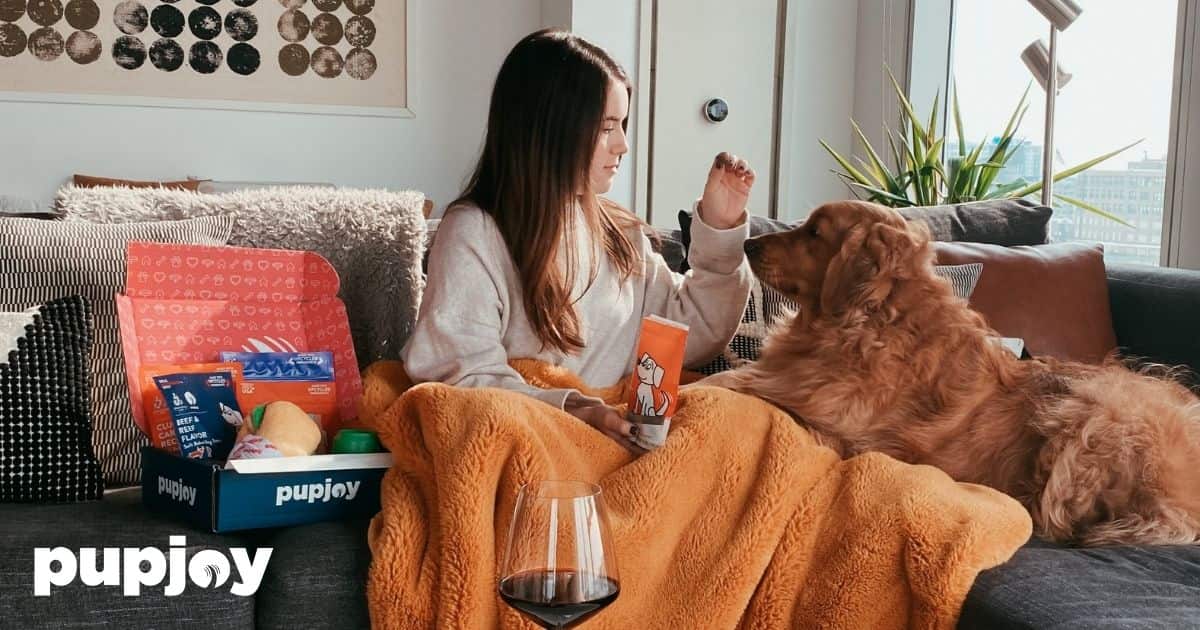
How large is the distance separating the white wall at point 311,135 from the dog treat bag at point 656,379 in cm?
341

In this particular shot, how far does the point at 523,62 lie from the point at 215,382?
754mm

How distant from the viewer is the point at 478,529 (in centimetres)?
136

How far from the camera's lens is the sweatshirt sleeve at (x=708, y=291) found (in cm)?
205

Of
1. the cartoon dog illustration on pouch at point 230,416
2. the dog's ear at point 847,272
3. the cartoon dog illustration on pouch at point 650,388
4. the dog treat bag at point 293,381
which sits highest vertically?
the dog's ear at point 847,272

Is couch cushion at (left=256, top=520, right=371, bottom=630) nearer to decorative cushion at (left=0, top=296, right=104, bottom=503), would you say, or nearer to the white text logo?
the white text logo


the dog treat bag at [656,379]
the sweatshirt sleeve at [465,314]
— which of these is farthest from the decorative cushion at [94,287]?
the dog treat bag at [656,379]

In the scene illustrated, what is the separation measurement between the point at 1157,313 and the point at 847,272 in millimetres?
1002

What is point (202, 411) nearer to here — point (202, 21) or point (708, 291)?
point (708, 291)

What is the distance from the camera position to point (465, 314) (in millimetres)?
1828

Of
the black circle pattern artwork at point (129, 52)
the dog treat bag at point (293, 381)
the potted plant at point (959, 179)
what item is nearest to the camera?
the dog treat bag at point (293, 381)

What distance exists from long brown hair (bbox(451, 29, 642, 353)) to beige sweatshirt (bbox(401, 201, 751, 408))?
4 centimetres

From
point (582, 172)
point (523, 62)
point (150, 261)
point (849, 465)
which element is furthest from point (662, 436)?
point (150, 261)

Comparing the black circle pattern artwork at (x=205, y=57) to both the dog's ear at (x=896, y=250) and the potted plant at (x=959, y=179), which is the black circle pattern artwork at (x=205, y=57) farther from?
the dog's ear at (x=896, y=250)

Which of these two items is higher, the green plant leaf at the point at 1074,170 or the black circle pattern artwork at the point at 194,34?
the black circle pattern artwork at the point at 194,34
